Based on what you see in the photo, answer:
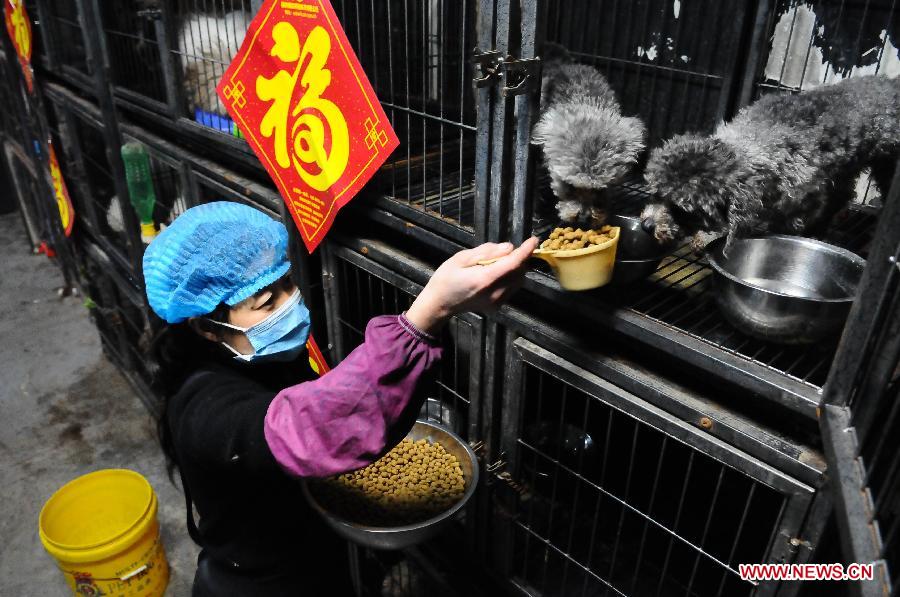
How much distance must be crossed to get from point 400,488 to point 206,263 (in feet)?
2.72

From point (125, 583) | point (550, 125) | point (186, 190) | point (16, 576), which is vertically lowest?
point (16, 576)

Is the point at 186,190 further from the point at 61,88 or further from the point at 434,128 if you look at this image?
the point at 61,88

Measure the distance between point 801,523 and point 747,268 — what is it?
639 millimetres

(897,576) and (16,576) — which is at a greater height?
(897,576)

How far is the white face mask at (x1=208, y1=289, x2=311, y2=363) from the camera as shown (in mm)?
1466

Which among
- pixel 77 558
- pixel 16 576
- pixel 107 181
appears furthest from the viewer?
pixel 107 181

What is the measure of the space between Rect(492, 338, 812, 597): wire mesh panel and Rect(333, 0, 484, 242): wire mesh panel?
0.59 meters

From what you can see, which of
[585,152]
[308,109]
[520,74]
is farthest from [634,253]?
[308,109]

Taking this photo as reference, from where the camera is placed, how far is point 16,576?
2.92 m

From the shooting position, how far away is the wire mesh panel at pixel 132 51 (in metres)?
2.99

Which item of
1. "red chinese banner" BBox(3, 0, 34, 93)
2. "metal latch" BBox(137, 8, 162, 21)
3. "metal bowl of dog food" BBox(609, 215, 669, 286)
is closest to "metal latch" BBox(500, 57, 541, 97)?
"metal bowl of dog food" BBox(609, 215, 669, 286)

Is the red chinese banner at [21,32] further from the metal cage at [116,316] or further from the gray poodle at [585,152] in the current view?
the gray poodle at [585,152]

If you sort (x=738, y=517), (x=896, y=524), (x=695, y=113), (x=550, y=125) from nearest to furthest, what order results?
(x=896, y=524)
(x=550, y=125)
(x=738, y=517)
(x=695, y=113)

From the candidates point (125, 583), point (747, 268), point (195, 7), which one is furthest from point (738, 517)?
point (195, 7)
